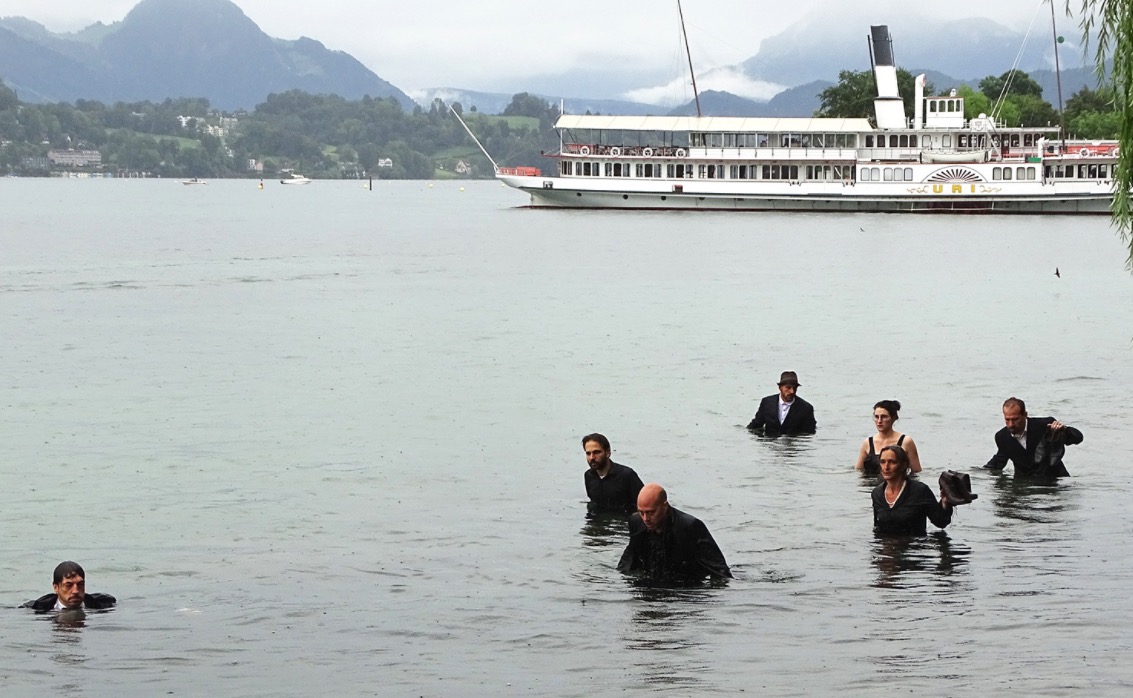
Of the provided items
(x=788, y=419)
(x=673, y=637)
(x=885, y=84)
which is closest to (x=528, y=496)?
(x=788, y=419)

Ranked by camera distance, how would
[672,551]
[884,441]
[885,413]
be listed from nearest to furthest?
1. [672,551]
2. [885,413]
3. [884,441]

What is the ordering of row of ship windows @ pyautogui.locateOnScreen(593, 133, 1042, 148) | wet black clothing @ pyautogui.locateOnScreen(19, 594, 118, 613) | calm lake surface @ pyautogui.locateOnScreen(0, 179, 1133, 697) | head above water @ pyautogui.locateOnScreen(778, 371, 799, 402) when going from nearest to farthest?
1. calm lake surface @ pyautogui.locateOnScreen(0, 179, 1133, 697)
2. wet black clothing @ pyautogui.locateOnScreen(19, 594, 118, 613)
3. head above water @ pyautogui.locateOnScreen(778, 371, 799, 402)
4. row of ship windows @ pyautogui.locateOnScreen(593, 133, 1042, 148)

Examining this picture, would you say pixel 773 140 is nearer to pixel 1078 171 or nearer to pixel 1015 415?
pixel 1078 171

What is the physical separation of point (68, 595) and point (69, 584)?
11 cm

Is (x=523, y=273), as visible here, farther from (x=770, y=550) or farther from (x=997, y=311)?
(x=770, y=550)

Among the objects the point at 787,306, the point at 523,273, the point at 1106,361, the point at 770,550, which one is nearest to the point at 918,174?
the point at 523,273

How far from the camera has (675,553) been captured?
49.0 feet

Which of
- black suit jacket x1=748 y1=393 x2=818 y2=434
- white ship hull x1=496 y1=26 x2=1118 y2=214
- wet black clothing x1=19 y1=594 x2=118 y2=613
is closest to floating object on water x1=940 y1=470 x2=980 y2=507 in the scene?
wet black clothing x1=19 y1=594 x2=118 y2=613

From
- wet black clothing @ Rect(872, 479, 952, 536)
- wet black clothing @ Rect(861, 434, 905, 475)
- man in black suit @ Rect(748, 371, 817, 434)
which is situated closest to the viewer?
wet black clothing @ Rect(872, 479, 952, 536)

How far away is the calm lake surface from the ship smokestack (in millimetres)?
63376

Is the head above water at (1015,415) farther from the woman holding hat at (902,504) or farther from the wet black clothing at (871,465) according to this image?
the woman holding hat at (902,504)

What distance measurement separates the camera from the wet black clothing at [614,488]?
57.9ft

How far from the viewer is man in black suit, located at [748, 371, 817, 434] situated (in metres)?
24.9

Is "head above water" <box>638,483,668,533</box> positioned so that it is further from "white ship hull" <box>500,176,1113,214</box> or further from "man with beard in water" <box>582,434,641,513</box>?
"white ship hull" <box>500,176,1113,214</box>
